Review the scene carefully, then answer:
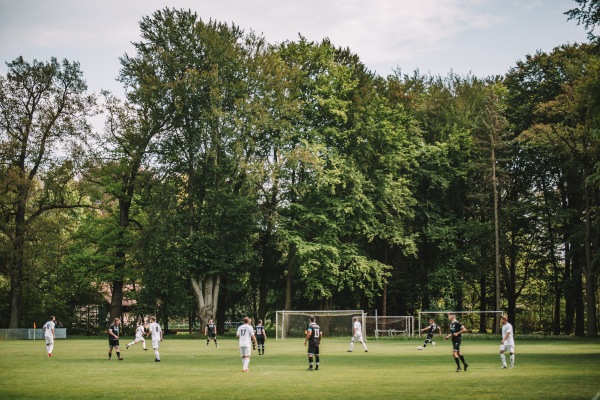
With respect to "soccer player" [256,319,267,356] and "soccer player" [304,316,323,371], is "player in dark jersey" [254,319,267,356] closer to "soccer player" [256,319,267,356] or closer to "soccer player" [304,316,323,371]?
"soccer player" [256,319,267,356]

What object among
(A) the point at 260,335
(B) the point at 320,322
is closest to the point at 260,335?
(A) the point at 260,335

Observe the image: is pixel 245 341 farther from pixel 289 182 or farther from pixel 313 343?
pixel 289 182

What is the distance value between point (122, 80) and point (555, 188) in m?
37.4

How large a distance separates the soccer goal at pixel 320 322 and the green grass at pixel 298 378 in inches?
840

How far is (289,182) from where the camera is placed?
2196 inches

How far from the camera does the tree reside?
175 feet

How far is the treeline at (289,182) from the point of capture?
51.9 meters

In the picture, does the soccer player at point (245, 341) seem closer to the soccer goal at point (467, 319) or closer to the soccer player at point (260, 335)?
the soccer player at point (260, 335)

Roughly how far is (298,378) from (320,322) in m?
32.9

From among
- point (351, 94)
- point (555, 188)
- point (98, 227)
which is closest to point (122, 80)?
point (98, 227)

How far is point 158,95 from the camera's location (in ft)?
170

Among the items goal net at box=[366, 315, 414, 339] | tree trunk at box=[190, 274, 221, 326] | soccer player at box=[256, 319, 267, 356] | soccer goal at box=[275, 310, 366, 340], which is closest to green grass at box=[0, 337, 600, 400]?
soccer player at box=[256, 319, 267, 356]

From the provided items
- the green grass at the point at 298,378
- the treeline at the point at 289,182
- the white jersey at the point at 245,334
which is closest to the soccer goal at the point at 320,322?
the treeline at the point at 289,182

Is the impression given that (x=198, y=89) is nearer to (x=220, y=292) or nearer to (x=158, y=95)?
(x=158, y=95)
